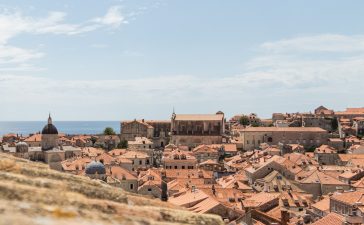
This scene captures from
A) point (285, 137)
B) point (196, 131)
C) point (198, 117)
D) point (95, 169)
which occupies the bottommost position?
point (95, 169)

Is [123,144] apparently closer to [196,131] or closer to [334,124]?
[196,131]

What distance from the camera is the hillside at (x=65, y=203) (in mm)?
5340

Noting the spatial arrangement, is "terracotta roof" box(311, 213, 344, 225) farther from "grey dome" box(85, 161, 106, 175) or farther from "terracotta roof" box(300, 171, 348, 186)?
"terracotta roof" box(300, 171, 348, 186)

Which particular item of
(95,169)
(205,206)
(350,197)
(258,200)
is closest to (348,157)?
(350,197)

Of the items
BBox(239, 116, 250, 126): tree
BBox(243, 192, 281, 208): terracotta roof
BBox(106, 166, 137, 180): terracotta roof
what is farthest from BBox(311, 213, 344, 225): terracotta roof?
BBox(239, 116, 250, 126): tree

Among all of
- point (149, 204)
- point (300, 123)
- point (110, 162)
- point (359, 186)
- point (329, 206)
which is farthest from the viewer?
point (300, 123)

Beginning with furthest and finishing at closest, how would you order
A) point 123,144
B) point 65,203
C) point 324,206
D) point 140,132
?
1. point 140,132
2. point 123,144
3. point 324,206
4. point 65,203

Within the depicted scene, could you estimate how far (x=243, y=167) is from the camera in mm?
85812

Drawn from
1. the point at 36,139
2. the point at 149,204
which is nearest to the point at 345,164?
the point at 36,139

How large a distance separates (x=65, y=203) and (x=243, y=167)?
266 ft

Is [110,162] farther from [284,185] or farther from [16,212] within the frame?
[16,212]

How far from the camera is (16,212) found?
5191 mm

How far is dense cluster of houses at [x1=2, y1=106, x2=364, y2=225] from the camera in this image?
4653cm

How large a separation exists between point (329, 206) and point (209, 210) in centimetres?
2032
